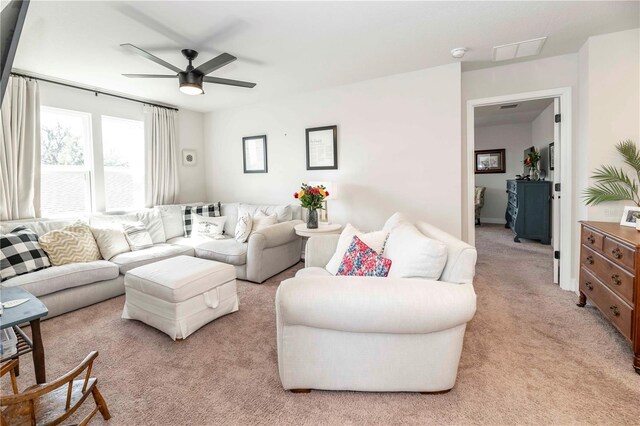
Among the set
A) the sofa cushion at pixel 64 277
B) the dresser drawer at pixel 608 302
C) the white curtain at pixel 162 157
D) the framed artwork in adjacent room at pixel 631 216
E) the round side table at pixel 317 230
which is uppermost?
the white curtain at pixel 162 157

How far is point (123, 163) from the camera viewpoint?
4375 mm

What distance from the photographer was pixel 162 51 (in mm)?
2893

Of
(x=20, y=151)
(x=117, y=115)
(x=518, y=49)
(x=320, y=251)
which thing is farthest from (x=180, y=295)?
(x=518, y=49)

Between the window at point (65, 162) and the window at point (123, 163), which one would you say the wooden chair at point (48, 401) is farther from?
the window at point (123, 163)

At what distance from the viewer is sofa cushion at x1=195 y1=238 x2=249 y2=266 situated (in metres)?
3.54

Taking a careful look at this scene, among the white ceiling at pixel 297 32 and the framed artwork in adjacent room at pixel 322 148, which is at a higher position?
the white ceiling at pixel 297 32

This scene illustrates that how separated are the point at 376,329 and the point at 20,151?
4.06 m

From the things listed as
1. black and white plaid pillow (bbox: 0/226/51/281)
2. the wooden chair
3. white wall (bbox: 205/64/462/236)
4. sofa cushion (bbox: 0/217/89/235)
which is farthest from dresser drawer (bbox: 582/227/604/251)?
sofa cushion (bbox: 0/217/89/235)

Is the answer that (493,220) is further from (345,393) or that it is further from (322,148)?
(345,393)

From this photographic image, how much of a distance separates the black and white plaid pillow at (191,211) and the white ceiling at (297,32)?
184 centimetres

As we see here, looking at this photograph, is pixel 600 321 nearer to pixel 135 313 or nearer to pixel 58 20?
pixel 135 313

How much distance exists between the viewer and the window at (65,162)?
3.61m

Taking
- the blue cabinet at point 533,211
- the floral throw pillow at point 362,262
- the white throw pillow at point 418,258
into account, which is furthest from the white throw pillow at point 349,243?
the blue cabinet at point 533,211

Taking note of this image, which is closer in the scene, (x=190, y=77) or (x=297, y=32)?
(x=297, y=32)
